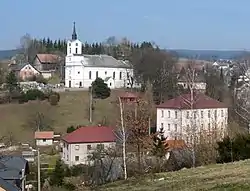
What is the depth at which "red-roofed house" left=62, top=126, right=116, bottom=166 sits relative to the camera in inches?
1868

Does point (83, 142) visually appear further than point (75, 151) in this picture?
Yes

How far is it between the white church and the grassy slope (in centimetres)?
6710

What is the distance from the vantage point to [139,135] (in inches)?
1125

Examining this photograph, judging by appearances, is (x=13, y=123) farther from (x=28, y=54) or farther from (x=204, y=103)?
(x=28, y=54)

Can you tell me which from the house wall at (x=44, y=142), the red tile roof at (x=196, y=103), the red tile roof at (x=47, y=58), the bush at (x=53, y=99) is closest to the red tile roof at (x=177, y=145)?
the red tile roof at (x=196, y=103)

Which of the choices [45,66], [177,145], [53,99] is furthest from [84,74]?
[177,145]

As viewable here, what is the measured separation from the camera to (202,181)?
51.4ft

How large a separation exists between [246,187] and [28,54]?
10497cm

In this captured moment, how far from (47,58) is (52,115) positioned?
41.2m

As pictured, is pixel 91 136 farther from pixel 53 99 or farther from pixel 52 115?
pixel 53 99

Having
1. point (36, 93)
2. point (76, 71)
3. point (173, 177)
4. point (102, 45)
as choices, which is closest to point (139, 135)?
point (173, 177)

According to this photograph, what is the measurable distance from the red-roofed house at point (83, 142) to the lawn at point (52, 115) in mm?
10149

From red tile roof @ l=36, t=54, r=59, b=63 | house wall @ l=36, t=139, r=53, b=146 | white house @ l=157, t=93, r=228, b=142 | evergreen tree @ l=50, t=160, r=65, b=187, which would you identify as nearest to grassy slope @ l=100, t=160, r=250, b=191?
evergreen tree @ l=50, t=160, r=65, b=187

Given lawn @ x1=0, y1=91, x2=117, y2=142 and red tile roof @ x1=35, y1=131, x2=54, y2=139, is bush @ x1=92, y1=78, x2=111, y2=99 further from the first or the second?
red tile roof @ x1=35, y1=131, x2=54, y2=139
